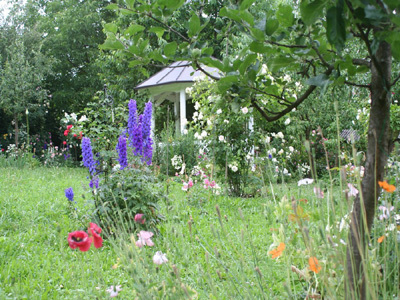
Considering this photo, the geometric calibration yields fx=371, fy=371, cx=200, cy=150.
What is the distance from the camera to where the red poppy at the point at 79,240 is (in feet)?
3.47

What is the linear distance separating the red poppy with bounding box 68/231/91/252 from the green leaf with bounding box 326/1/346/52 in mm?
835

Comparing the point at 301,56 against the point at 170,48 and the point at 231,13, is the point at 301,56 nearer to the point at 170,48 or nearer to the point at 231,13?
the point at 231,13

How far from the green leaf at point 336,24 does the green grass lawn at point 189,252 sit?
17.7 inches

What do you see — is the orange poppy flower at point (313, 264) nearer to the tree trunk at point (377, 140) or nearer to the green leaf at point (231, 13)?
the tree trunk at point (377, 140)

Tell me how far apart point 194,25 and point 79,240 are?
2.32 ft

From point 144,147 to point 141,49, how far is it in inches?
101

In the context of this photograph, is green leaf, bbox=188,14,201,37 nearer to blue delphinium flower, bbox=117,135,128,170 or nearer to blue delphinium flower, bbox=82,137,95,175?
blue delphinium flower, bbox=117,135,128,170

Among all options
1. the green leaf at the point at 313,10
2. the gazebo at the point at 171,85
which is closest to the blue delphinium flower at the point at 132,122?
the green leaf at the point at 313,10

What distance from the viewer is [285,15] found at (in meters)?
0.92

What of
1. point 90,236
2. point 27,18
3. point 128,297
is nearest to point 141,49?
point 90,236

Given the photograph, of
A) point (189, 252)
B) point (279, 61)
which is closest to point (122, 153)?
point (189, 252)

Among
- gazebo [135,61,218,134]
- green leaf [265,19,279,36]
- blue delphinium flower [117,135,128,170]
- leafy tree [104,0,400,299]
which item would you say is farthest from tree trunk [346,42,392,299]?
gazebo [135,61,218,134]

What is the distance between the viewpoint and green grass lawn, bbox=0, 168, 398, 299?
1131 millimetres

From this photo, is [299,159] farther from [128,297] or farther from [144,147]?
[128,297]
